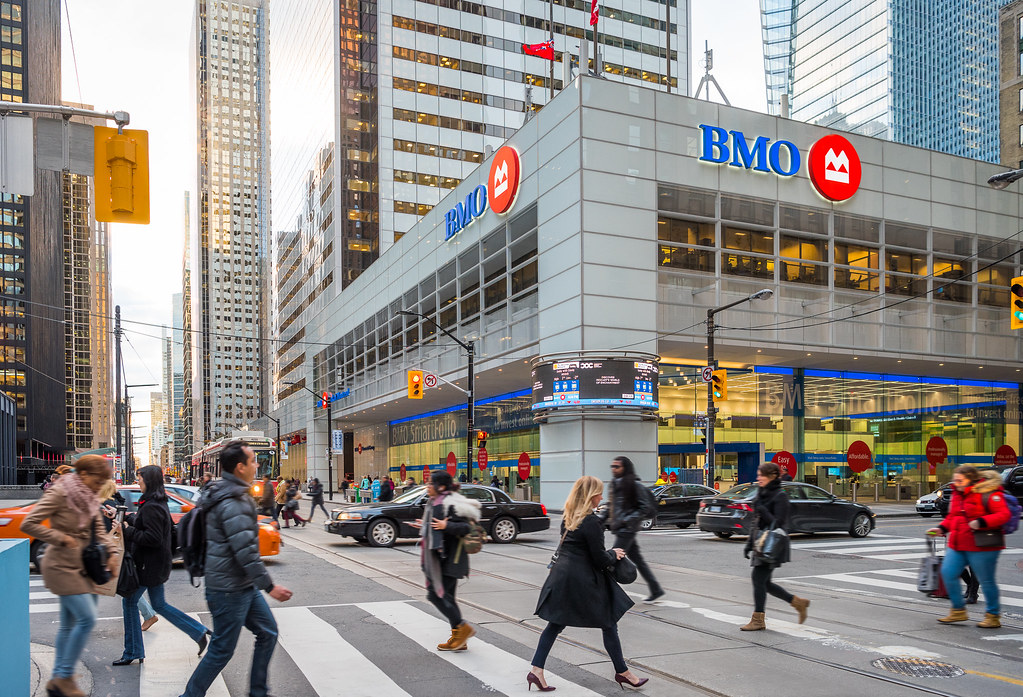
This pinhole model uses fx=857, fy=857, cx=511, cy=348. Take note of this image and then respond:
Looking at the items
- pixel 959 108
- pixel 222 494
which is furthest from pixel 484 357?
pixel 959 108

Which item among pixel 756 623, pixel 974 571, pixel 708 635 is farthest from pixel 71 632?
pixel 974 571

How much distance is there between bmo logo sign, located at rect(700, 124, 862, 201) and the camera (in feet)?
108

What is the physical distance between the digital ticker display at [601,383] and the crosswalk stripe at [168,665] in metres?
22.1

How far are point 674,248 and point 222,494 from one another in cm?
2809

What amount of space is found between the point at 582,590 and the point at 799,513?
600 inches

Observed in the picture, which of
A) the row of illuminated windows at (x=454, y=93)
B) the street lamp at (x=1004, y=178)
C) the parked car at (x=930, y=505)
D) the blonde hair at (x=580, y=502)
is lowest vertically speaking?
the parked car at (x=930, y=505)

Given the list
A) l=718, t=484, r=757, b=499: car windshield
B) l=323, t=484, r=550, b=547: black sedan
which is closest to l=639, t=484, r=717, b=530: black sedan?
l=718, t=484, r=757, b=499: car windshield

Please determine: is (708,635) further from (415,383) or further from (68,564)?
(415,383)

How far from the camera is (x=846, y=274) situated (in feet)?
116

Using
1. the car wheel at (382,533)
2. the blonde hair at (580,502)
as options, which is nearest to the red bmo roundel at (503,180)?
the car wheel at (382,533)

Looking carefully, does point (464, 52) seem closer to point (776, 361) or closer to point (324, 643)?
point (776, 361)

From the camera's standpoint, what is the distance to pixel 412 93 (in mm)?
68562

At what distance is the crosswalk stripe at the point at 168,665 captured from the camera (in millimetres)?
6590

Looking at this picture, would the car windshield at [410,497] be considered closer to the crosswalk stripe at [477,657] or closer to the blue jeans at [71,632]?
the crosswalk stripe at [477,657]
